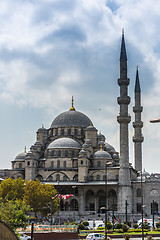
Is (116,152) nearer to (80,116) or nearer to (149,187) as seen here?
(80,116)

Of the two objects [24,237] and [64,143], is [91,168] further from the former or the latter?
[24,237]

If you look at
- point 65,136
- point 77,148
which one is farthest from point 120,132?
point 65,136

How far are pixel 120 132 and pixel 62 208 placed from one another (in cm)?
1450

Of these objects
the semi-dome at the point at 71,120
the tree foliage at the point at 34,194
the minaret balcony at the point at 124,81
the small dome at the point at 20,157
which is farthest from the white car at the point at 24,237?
the semi-dome at the point at 71,120

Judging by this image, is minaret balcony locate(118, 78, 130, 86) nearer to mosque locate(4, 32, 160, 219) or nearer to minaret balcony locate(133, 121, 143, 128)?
mosque locate(4, 32, 160, 219)

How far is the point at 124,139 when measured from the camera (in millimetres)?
56938

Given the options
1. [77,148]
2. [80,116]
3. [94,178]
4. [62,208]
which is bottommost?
[62,208]

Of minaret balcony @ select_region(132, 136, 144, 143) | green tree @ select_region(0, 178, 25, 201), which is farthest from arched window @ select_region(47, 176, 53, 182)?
minaret balcony @ select_region(132, 136, 144, 143)

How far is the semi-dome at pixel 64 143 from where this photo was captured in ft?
216

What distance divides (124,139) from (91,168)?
27.4 feet

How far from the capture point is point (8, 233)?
Answer: 48.6 ft

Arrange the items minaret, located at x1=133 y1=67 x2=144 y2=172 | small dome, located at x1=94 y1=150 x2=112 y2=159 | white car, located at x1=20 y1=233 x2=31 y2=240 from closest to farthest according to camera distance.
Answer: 1. white car, located at x1=20 y1=233 x2=31 y2=240
2. small dome, located at x1=94 y1=150 x2=112 y2=159
3. minaret, located at x1=133 y1=67 x2=144 y2=172

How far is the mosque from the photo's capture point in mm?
56656

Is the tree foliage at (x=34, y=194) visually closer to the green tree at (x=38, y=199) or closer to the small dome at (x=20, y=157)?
the green tree at (x=38, y=199)
